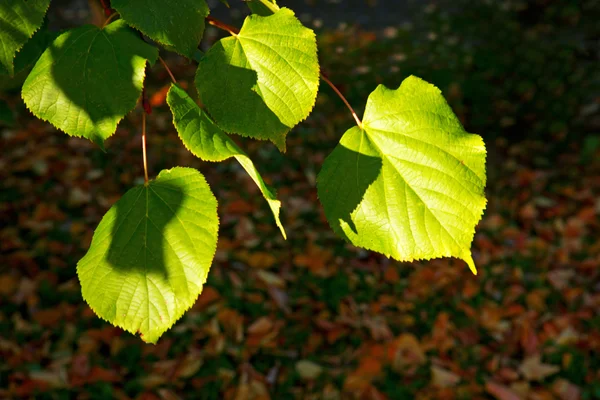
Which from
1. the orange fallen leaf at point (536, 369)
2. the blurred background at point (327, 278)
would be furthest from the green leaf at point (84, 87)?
the orange fallen leaf at point (536, 369)

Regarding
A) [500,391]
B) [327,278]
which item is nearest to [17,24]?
[500,391]

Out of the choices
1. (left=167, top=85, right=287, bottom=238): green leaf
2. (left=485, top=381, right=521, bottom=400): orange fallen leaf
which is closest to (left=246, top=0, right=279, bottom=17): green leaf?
(left=167, top=85, right=287, bottom=238): green leaf

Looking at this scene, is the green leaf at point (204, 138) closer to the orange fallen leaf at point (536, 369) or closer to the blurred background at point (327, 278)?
the blurred background at point (327, 278)

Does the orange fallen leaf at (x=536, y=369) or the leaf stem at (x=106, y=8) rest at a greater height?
the leaf stem at (x=106, y=8)

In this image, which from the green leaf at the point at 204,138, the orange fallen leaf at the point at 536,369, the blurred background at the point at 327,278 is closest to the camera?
the green leaf at the point at 204,138

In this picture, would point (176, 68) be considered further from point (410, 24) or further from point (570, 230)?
point (570, 230)

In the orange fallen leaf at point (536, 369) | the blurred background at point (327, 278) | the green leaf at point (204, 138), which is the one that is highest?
the green leaf at point (204, 138)

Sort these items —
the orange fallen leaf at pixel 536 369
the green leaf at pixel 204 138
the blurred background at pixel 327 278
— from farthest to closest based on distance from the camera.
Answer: the orange fallen leaf at pixel 536 369 < the blurred background at pixel 327 278 < the green leaf at pixel 204 138

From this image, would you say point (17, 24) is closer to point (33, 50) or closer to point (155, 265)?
point (33, 50)
